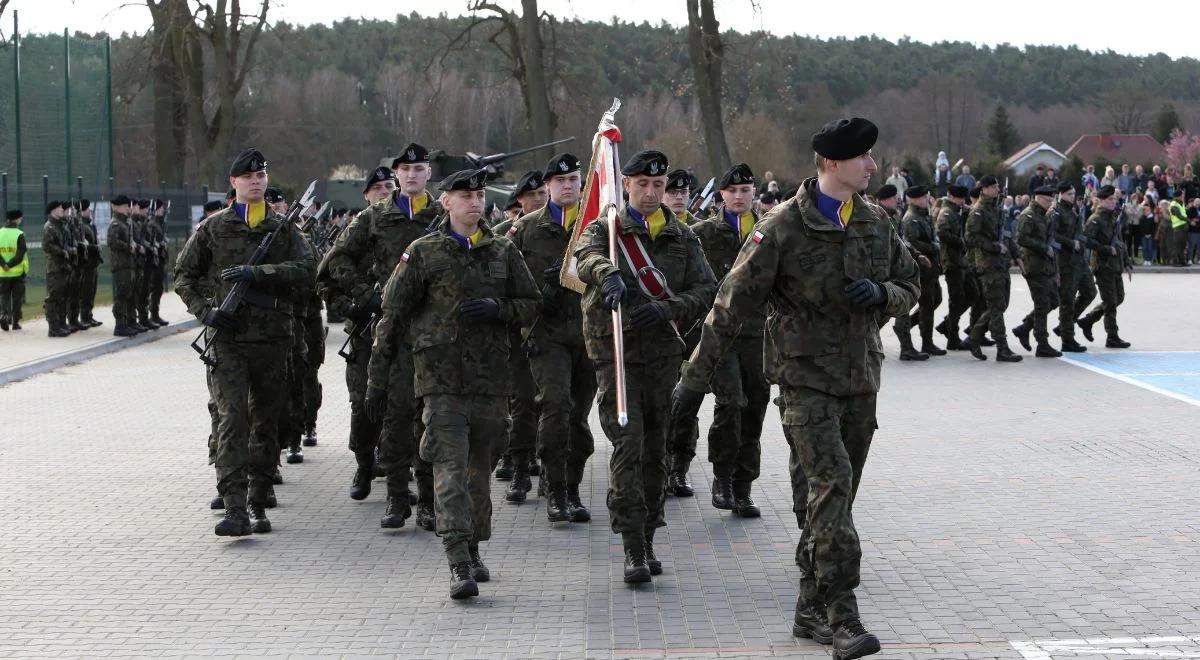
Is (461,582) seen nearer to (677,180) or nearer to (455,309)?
(455,309)

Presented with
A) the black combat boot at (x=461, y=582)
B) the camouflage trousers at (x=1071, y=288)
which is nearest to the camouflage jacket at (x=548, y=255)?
the black combat boot at (x=461, y=582)

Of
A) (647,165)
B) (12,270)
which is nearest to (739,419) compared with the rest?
(647,165)

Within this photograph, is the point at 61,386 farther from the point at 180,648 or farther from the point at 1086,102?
the point at 1086,102

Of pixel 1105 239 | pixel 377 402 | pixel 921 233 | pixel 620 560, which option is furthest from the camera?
pixel 1105 239

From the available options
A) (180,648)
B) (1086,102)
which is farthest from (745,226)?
(1086,102)

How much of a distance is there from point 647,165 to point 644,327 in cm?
81

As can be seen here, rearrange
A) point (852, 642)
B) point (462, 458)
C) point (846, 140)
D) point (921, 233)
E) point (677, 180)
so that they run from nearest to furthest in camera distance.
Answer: point (852, 642), point (846, 140), point (462, 458), point (677, 180), point (921, 233)

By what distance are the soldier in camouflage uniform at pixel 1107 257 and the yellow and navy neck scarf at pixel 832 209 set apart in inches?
511

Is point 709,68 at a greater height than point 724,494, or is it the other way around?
point 709,68

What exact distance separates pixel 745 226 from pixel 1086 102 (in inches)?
4344

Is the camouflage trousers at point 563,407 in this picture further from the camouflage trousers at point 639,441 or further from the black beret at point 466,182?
the black beret at point 466,182

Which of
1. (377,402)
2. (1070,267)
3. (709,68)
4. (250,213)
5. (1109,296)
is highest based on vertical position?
(709,68)

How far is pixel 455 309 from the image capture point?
7430mm

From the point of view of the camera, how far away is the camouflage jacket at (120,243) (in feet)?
72.6
